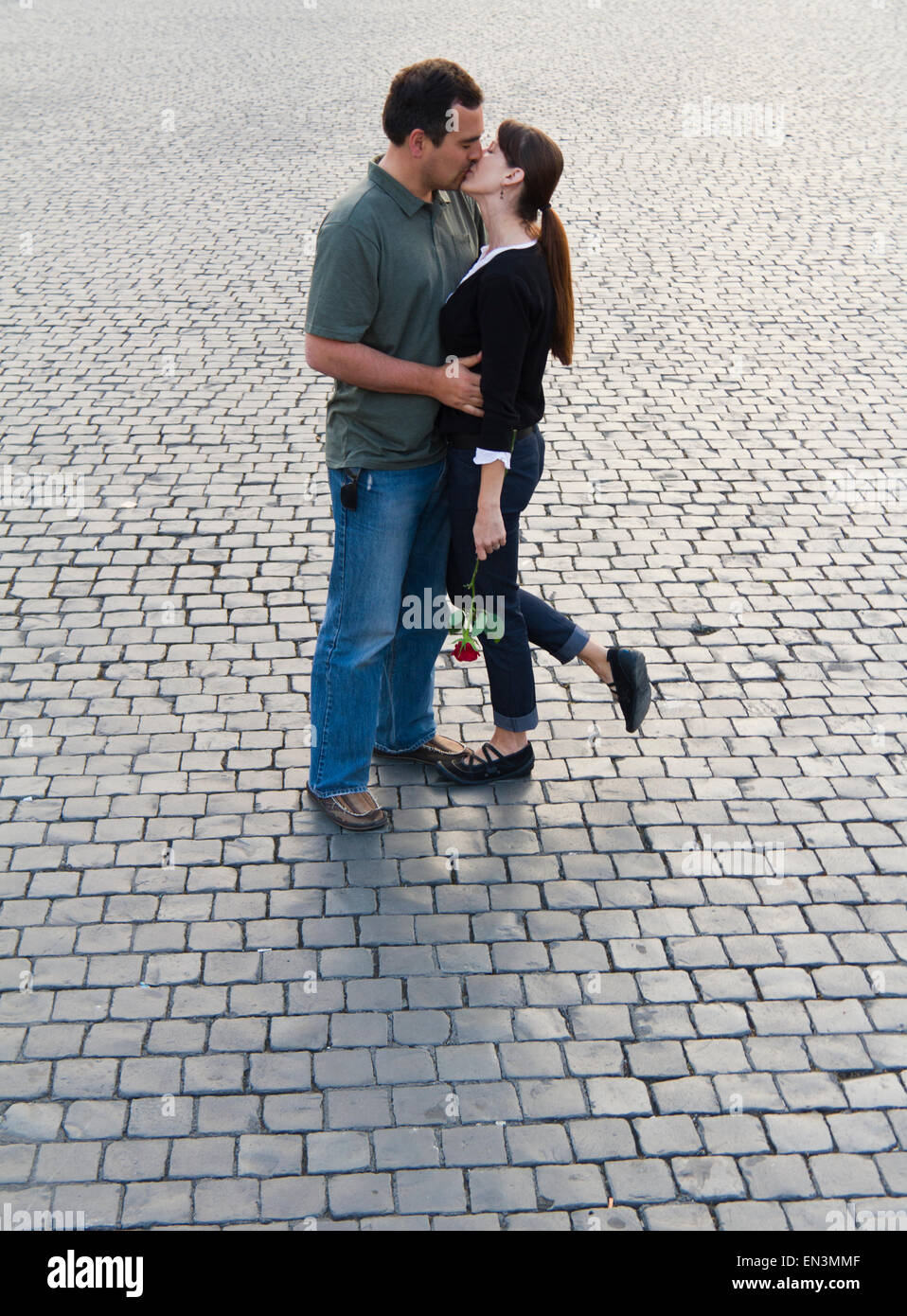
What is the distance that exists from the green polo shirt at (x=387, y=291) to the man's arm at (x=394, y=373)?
0.04m

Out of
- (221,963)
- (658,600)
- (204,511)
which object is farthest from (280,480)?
(221,963)

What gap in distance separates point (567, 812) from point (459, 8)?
54.4ft

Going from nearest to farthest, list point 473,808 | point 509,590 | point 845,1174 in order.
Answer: point 845,1174, point 509,590, point 473,808

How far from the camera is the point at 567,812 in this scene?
4.46 m

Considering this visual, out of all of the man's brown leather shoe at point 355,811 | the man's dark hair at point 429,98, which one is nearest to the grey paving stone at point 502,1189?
the man's brown leather shoe at point 355,811

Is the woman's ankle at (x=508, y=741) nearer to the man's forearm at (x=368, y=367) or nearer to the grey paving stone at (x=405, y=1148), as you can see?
the man's forearm at (x=368, y=367)

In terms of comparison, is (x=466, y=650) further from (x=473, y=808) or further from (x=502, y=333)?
(x=502, y=333)

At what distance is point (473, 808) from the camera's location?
4465 millimetres

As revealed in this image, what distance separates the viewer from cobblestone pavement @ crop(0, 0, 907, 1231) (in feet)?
10.8

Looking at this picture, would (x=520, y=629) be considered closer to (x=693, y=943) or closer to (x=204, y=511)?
(x=693, y=943)

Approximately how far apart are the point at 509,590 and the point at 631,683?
1.93 feet

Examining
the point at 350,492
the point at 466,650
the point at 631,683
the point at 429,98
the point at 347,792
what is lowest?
the point at 347,792

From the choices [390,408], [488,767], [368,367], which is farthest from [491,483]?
[488,767]

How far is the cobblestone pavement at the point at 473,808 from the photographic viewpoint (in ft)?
10.8
